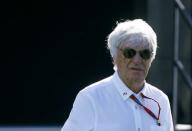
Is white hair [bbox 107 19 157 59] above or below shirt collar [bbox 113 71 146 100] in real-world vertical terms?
above

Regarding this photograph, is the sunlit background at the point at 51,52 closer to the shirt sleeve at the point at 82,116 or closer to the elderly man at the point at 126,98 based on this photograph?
the elderly man at the point at 126,98

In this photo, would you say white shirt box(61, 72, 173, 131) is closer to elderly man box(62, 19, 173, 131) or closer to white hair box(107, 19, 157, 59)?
elderly man box(62, 19, 173, 131)

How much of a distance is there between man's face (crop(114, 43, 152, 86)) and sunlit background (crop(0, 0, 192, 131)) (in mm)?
2229

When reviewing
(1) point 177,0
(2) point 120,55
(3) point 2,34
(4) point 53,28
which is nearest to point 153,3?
(1) point 177,0

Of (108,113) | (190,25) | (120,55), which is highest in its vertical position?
(190,25)

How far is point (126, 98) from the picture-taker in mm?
3797

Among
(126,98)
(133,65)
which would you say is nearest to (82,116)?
(126,98)

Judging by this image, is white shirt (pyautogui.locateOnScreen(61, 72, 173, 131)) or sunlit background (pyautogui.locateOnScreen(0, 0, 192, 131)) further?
sunlit background (pyautogui.locateOnScreen(0, 0, 192, 131))

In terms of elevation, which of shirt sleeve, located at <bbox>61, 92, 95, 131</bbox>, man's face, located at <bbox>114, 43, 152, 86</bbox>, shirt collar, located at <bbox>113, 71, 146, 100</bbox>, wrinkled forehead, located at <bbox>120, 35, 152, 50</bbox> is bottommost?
shirt sleeve, located at <bbox>61, 92, 95, 131</bbox>

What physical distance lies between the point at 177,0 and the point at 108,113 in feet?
9.22

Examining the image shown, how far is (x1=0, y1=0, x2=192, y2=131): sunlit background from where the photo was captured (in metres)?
6.07

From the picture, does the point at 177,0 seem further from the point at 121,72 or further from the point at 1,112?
the point at 121,72

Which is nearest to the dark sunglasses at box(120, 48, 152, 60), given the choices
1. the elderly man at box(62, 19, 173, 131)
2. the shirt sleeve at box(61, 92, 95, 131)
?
the elderly man at box(62, 19, 173, 131)

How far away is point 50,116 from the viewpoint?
6.21 metres
